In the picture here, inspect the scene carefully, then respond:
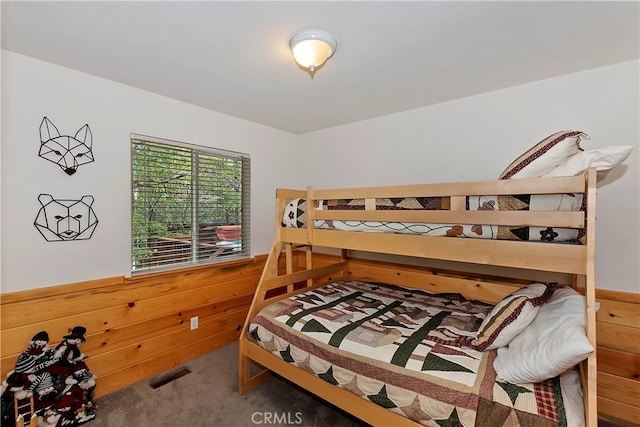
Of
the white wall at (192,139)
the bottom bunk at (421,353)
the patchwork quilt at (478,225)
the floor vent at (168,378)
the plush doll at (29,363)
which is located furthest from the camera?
the floor vent at (168,378)

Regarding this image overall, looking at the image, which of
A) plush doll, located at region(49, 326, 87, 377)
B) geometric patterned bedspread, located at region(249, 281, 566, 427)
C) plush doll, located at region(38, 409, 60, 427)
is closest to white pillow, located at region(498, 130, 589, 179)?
geometric patterned bedspread, located at region(249, 281, 566, 427)

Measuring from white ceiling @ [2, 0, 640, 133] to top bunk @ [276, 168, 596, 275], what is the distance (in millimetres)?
814

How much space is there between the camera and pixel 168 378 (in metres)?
2.25

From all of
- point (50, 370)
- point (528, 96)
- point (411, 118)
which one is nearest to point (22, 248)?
point (50, 370)

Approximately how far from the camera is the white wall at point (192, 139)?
5.61 ft

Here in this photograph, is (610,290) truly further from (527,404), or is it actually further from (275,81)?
(275,81)

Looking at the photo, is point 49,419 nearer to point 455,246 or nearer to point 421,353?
point 421,353

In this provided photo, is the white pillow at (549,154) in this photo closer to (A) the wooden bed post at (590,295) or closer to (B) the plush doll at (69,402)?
(A) the wooden bed post at (590,295)

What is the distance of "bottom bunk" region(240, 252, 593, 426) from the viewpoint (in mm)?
1158

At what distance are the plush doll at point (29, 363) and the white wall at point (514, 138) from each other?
2.68 metres

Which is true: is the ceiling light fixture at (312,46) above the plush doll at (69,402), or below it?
above

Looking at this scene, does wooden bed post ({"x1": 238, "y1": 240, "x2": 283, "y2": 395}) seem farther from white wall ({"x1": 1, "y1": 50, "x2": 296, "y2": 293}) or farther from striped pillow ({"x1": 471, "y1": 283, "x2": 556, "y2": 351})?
striped pillow ({"x1": 471, "y1": 283, "x2": 556, "y2": 351})

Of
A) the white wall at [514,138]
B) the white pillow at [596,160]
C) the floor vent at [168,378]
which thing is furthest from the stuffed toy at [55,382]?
the white pillow at [596,160]

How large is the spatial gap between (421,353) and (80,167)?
2.43 m
